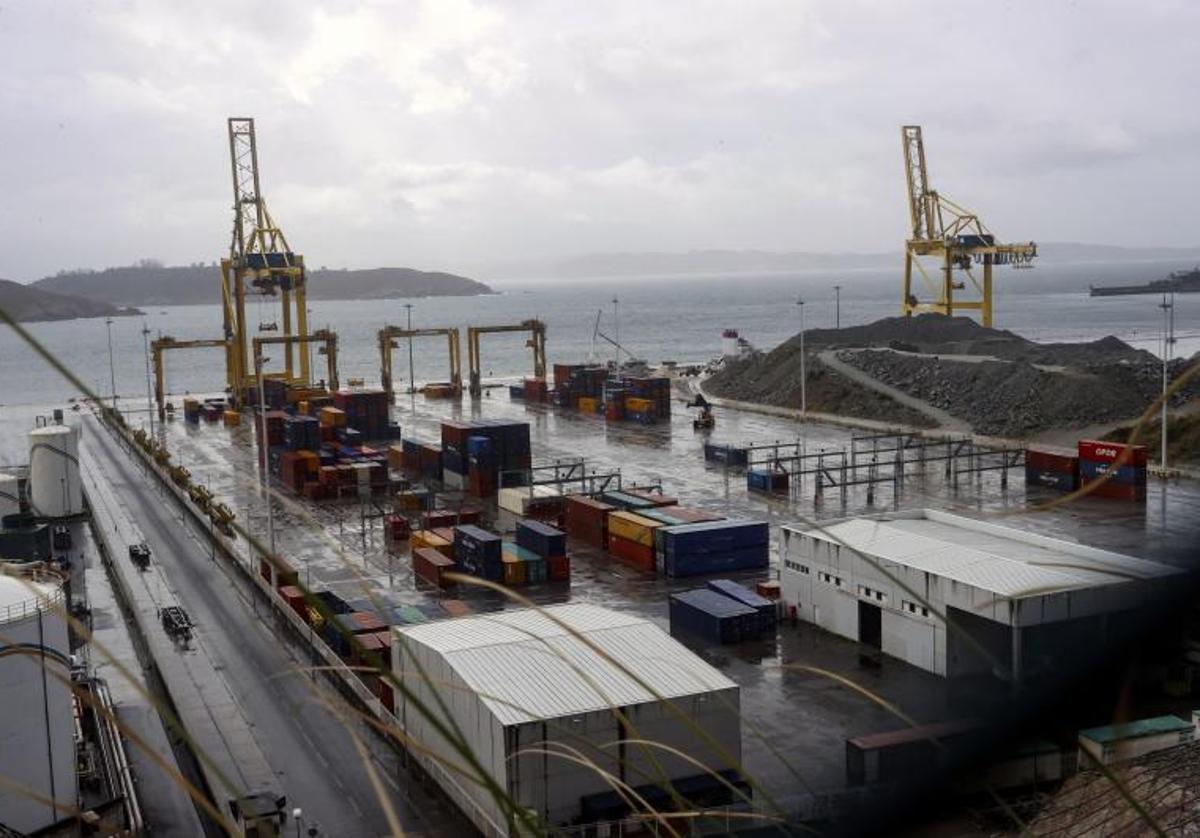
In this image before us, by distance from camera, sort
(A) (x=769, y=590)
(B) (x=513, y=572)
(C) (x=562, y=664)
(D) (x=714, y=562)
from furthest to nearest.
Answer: (D) (x=714, y=562) < (B) (x=513, y=572) < (A) (x=769, y=590) < (C) (x=562, y=664)

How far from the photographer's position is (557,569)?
17.8 metres

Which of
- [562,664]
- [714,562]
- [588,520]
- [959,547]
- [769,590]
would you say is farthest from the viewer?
[588,520]

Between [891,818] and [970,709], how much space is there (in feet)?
0.97

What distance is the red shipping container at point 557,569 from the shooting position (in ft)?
58.1

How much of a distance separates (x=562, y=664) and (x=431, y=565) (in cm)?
871

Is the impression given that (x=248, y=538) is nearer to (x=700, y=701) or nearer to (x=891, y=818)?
(x=891, y=818)

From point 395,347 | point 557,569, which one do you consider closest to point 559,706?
point 557,569

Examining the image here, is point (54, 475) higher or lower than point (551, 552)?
higher

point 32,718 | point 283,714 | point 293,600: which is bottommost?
point 283,714

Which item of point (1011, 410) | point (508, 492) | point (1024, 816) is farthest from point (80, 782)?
point (1011, 410)

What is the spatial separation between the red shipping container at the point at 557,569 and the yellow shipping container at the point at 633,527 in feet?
4.15

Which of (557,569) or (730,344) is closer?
(557,569)

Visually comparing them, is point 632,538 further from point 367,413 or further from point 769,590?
point 367,413

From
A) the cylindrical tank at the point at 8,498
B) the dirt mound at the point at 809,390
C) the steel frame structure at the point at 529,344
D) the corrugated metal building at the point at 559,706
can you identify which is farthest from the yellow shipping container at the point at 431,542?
the steel frame structure at the point at 529,344
